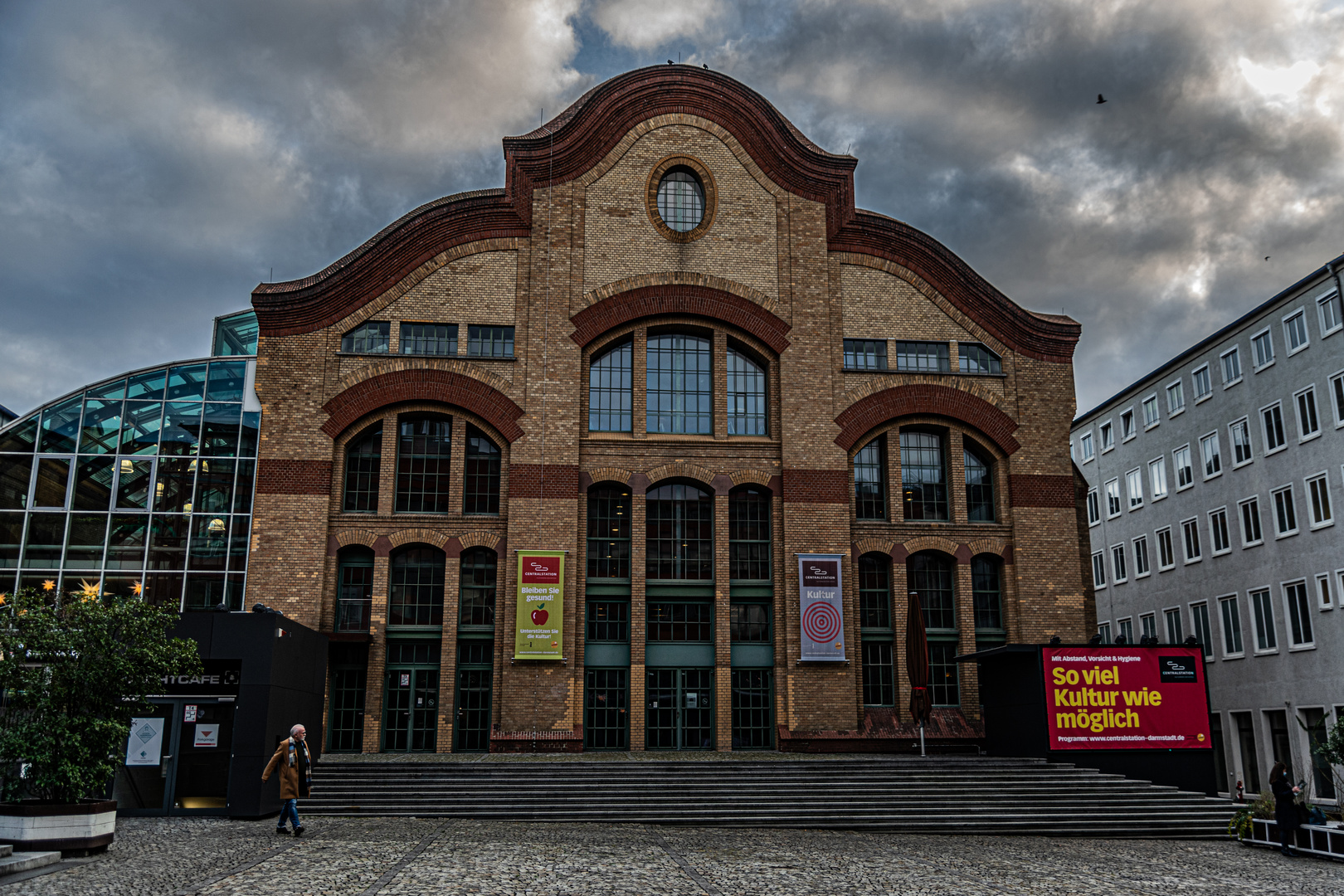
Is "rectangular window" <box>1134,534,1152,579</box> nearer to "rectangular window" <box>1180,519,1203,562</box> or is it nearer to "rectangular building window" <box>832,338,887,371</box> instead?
"rectangular window" <box>1180,519,1203,562</box>

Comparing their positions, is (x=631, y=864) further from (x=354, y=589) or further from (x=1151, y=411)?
(x=1151, y=411)

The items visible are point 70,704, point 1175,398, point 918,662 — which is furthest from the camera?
point 1175,398

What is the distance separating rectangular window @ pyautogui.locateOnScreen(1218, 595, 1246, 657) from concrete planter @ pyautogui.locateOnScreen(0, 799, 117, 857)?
35.9 m

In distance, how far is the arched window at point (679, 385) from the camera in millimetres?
29203

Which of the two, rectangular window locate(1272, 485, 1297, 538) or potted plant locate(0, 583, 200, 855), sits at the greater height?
rectangular window locate(1272, 485, 1297, 538)

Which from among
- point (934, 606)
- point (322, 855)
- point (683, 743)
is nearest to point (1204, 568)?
point (934, 606)

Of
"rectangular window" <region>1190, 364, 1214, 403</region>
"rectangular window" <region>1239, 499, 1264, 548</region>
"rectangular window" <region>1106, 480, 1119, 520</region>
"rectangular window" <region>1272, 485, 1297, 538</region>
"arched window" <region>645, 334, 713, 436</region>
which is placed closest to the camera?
"arched window" <region>645, 334, 713, 436</region>

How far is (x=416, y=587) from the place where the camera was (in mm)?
27594

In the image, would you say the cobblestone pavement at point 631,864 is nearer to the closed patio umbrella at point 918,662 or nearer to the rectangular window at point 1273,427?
the closed patio umbrella at point 918,662

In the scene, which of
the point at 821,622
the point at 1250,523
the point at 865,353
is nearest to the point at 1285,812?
the point at 821,622

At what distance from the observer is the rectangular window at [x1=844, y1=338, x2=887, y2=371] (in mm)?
29922

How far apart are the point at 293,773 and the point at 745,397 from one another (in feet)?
55.2

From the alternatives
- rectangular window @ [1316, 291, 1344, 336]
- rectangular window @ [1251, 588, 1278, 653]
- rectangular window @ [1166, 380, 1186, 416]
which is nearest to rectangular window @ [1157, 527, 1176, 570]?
rectangular window @ [1166, 380, 1186, 416]

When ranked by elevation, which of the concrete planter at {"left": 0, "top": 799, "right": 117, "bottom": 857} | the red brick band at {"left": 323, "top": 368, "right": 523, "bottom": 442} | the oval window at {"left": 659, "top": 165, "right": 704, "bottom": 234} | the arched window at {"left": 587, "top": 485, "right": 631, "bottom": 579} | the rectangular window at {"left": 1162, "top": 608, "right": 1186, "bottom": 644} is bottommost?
the concrete planter at {"left": 0, "top": 799, "right": 117, "bottom": 857}
